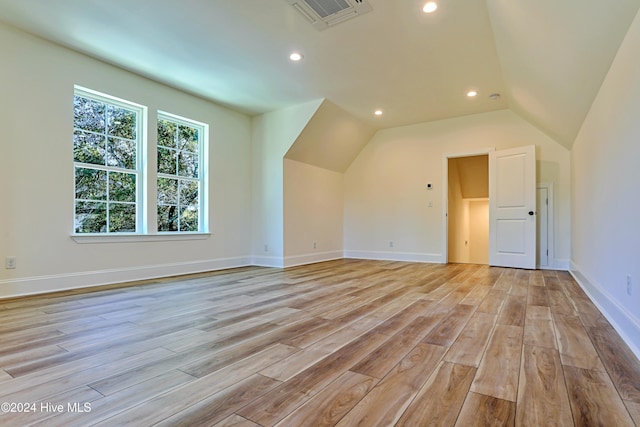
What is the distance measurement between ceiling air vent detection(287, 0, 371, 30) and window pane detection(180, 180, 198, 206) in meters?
2.99

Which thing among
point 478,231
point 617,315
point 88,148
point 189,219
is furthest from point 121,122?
point 478,231

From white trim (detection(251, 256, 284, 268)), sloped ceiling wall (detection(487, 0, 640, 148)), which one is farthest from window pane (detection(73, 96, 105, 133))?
sloped ceiling wall (detection(487, 0, 640, 148))

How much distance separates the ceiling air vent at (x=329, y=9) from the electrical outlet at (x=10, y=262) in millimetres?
3562

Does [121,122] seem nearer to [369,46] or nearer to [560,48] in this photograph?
[369,46]

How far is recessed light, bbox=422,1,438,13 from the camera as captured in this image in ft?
9.13

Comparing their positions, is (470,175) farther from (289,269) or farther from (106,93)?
(106,93)

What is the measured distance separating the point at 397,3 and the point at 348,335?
8.86 ft

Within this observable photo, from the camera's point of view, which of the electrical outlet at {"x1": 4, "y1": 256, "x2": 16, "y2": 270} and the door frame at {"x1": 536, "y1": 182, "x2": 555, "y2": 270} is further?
the door frame at {"x1": 536, "y1": 182, "x2": 555, "y2": 270}

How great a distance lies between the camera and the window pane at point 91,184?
3.75 m

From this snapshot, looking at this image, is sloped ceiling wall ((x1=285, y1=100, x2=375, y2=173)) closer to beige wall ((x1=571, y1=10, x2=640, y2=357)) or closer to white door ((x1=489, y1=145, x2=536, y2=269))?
white door ((x1=489, y1=145, x2=536, y2=269))

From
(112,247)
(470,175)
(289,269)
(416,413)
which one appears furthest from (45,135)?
(470,175)

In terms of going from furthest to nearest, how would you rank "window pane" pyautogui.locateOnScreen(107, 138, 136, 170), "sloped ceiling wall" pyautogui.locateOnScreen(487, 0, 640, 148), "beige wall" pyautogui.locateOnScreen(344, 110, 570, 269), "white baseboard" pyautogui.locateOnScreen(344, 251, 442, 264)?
"white baseboard" pyautogui.locateOnScreen(344, 251, 442, 264) < "beige wall" pyautogui.locateOnScreen(344, 110, 570, 269) < "window pane" pyautogui.locateOnScreen(107, 138, 136, 170) < "sloped ceiling wall" pyautogui.locateOnScreen(487, 0, 640, 148)

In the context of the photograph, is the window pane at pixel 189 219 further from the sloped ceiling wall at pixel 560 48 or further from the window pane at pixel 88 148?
the sloped ceiling wall at pixel 560 48

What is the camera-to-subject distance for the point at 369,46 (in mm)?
3453
